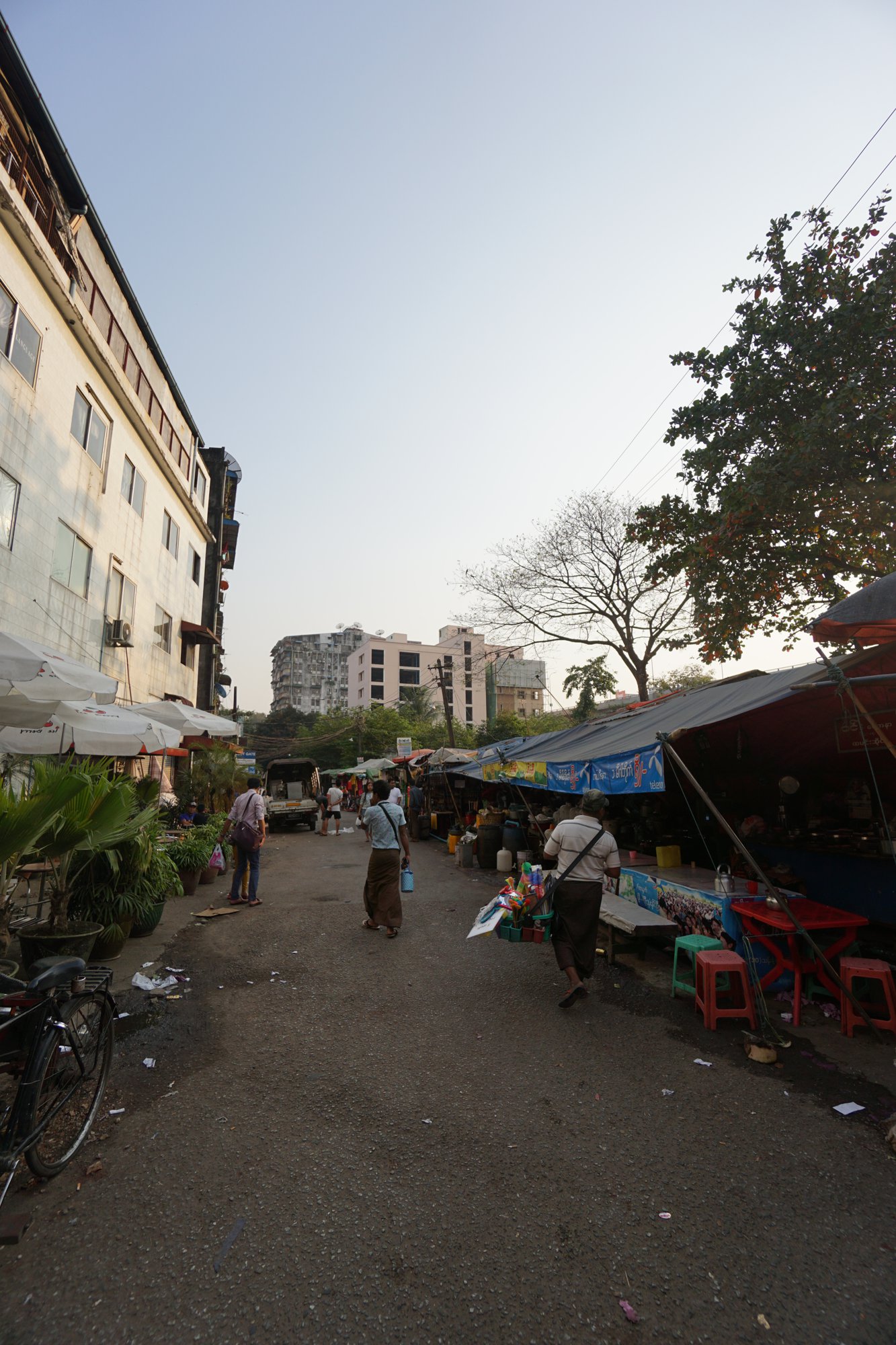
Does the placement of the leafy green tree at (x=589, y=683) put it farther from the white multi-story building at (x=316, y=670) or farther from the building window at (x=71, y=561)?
the white multi-story building at (x=316, y=670)

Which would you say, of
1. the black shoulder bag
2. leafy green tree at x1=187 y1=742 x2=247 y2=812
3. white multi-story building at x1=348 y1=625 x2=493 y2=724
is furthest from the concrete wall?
white multi-story building at x1=348 y1=625 x2=493 y2=724

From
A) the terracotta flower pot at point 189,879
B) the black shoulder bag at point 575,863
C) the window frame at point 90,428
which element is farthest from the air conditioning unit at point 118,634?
the black shoulder bag at point 575,863

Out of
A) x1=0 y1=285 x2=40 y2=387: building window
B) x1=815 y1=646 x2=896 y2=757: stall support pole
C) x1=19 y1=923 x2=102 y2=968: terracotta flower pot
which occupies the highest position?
x1=0 y1=285 x2=40 y2=387: building window

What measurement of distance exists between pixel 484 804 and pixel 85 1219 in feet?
46.8

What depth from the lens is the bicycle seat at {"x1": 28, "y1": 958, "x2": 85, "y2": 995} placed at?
302cm

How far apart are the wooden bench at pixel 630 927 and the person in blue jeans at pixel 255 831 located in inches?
201

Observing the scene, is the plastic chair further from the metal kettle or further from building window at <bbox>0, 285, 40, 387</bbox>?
building window at <bbox>0, 285, 40, 387</bbox>

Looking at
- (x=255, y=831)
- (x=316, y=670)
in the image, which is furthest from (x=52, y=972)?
(x=316, y=670)

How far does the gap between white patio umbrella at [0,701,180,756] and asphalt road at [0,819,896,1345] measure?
10.6 feet

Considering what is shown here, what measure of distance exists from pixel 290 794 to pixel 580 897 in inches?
783

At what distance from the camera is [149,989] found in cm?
603

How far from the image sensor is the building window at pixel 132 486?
Answer: 56.4 feet

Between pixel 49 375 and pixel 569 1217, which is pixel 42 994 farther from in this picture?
pixel 49 375

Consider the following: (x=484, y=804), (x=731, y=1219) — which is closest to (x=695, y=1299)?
(x=731, y=1219)
